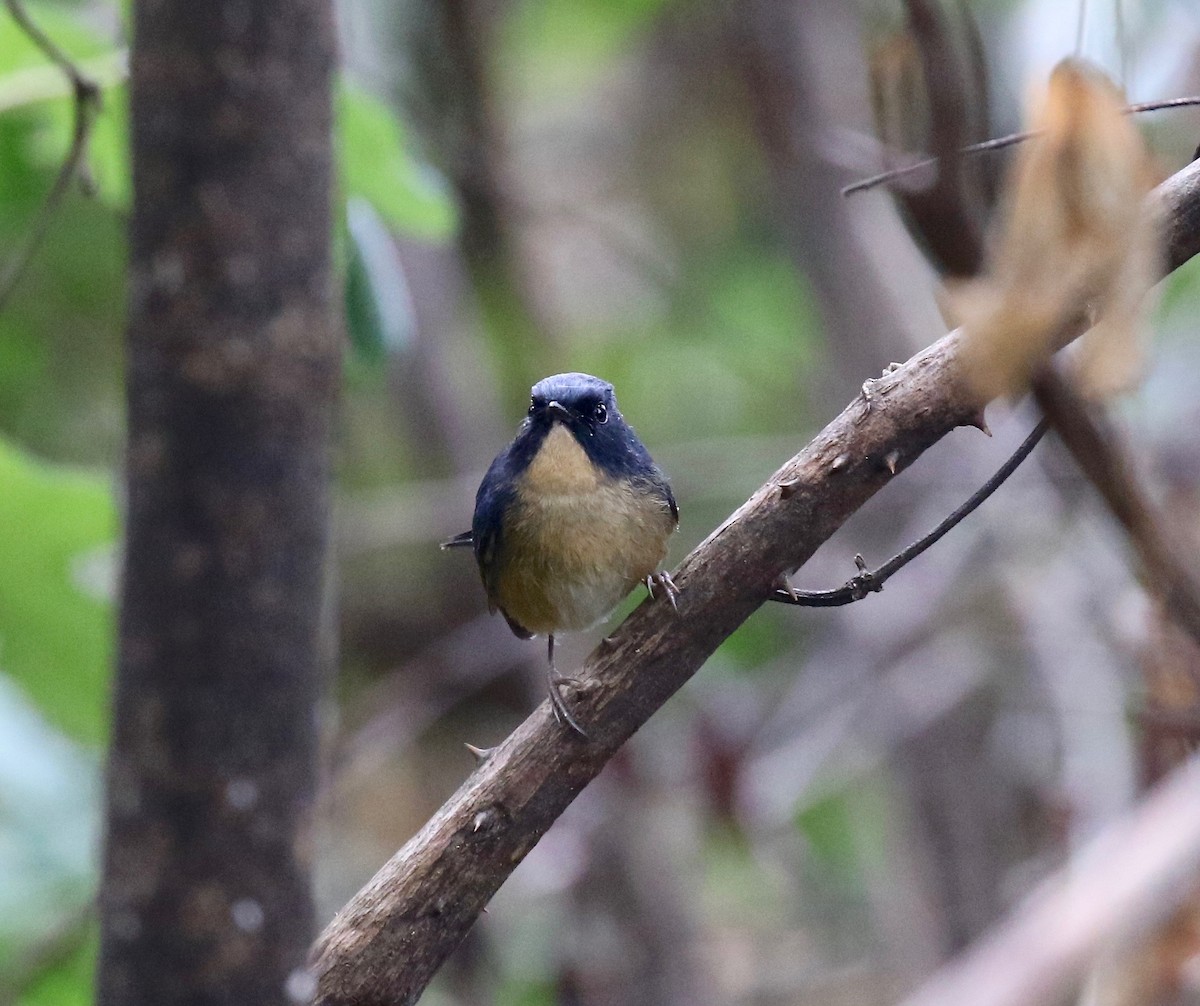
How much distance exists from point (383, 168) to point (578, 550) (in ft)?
3.12

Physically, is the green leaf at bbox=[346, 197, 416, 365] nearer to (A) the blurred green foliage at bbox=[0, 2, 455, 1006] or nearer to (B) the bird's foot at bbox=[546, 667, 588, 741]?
(A) the blurred green foliage at bbox=[0, 2, 455, 1006]

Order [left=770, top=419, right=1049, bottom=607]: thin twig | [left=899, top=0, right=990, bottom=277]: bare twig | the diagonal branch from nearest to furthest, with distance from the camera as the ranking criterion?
[left=899, top=0, right=990, bottom=277]: bare twig < [left=770, top=419, right=1049, bottom=607]: thin twig < the diagonal branch

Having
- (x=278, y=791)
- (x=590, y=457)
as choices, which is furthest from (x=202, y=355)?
(x=590, y=457)

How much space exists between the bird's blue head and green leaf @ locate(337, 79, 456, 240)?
1.78 feet

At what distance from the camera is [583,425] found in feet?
9.48

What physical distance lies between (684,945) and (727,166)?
4.02 m

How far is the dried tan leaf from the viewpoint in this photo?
98 centimetres

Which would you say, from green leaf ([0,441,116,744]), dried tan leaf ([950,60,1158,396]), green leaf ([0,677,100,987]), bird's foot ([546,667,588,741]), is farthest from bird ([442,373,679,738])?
dried tan leaf ([950,60,1158,396])

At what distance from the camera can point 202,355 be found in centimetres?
136

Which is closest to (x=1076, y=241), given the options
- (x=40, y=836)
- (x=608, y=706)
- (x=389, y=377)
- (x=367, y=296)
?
(x=608, y=706)

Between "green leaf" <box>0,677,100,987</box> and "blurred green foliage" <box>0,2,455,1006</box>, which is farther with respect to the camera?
"green leaf" <box>0,677,100,987</box>

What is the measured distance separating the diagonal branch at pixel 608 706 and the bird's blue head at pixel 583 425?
0.97 metres

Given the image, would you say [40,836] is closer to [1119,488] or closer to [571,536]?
[571,536]

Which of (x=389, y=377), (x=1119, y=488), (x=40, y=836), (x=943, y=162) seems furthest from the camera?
(x=389, y=377)
